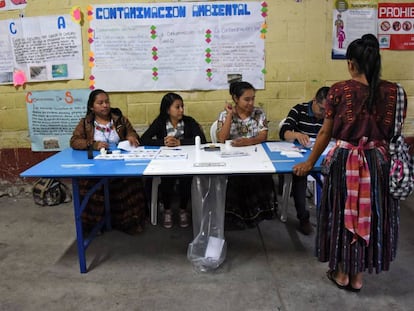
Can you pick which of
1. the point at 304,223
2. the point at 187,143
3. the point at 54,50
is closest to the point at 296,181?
the point at 304,223

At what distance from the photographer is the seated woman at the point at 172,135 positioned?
2.94 meters

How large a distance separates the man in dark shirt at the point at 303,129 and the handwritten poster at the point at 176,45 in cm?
68

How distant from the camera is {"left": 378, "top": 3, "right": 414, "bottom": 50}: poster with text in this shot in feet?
11.0

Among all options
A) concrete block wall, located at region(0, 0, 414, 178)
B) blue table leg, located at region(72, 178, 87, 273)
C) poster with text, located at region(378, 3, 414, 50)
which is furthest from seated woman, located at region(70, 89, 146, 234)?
poster with text, located at region(378, 3, 414, 50)

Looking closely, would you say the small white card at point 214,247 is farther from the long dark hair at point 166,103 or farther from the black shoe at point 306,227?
the long dark hair at point 166,103

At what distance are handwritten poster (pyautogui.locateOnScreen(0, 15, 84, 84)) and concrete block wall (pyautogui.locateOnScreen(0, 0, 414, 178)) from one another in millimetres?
65

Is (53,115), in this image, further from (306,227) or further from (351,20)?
(351,20)

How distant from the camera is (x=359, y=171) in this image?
183 cm

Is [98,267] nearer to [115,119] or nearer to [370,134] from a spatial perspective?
[115,119]

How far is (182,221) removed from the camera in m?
2.96

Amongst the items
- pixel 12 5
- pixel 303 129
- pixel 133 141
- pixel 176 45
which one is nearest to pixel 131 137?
pixel 133 141

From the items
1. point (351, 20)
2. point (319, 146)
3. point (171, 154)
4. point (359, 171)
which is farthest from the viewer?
point (351, 20)

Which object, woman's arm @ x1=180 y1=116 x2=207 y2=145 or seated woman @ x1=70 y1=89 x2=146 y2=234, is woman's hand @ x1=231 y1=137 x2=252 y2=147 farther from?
seated woman @ x1=70 y1=89 x2=146 y2=234

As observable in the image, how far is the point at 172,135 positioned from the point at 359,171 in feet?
5.20
